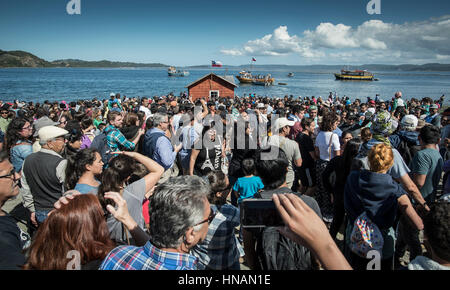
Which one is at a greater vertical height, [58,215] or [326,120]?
[326,120]

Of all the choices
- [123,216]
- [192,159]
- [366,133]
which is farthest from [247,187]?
[366,133]

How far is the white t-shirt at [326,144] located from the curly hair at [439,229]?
321 cm

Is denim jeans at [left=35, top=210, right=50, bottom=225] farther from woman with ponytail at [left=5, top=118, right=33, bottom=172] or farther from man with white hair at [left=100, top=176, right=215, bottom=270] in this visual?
man with white hair at [left=100, top=176, right=215, bottom=270]

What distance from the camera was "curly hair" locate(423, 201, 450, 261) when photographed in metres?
1.47

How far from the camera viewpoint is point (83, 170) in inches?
113

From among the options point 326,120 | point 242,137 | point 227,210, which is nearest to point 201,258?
point 227,210

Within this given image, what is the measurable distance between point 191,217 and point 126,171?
145 cm

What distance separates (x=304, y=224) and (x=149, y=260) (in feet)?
3.25

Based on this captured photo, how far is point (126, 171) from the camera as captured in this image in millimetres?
2676

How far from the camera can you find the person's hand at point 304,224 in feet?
3.18

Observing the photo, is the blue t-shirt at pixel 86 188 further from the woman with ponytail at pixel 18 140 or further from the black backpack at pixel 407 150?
the black backpack at pixel 407 150
